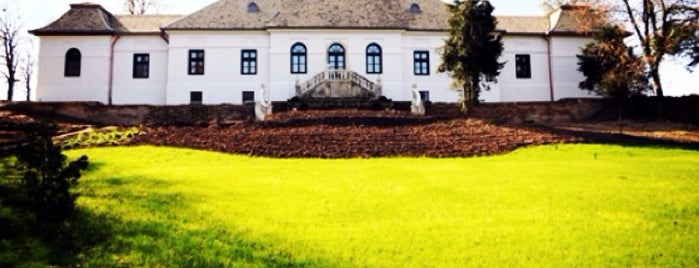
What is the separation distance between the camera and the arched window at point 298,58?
113 feet

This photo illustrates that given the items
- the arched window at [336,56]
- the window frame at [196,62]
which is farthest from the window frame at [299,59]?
the window frame at [196,62]

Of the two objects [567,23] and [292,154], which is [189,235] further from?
[567,23]

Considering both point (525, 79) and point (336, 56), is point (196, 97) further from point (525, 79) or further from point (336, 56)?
point (525, 79)

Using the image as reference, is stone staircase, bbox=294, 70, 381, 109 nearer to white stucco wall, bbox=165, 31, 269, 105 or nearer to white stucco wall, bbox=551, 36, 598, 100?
white stucco wall, bbox=165, 31, 269, 105

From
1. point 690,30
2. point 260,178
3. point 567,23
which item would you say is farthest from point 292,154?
point 567,23

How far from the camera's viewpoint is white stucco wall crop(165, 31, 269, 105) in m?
34.1

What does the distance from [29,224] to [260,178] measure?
219 inches

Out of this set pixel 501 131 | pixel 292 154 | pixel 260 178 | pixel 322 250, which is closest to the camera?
pixel 322 250

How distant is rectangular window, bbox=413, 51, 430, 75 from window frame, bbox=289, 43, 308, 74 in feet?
24.1

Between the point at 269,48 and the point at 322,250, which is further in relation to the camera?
the point at 269,48

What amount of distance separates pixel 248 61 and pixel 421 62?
38.0ft

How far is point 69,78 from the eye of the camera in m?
34.3

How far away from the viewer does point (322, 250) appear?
7367mm

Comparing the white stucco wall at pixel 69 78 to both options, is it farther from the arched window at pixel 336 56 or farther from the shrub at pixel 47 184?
the shrub at pixel 47 184
